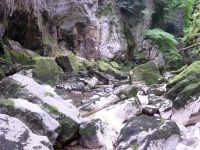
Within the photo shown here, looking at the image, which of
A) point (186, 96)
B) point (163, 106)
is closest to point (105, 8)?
point (163, 106)

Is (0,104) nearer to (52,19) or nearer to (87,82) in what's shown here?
(87,82)

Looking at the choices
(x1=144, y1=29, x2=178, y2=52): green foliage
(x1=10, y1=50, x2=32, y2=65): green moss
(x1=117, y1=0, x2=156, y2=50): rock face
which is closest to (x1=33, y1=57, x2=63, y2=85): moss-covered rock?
(x1=10, y1=50, x2=32, y2=65): green moss

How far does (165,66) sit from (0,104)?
530 inches

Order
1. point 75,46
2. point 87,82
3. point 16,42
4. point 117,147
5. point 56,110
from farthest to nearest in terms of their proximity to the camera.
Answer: point 75,46
point 16,42
point 87,82
point 56,110
point 117,147

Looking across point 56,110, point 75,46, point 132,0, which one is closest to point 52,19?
point 75,46

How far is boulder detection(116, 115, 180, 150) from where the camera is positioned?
352cm

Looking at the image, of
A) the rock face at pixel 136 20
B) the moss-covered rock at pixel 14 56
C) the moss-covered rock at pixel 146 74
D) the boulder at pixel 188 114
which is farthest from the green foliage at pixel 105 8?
the boulder at pixel 188 114

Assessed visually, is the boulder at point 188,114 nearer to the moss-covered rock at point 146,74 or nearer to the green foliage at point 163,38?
the moss-covered rock at point 146,74

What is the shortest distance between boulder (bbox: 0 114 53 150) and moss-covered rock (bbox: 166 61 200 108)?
218cm

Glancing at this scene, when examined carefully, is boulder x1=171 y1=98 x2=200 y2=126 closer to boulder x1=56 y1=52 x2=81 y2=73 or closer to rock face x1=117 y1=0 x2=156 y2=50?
boulder x1=56 y1=52 x2=81 y2=73

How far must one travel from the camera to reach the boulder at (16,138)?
3.07 meters

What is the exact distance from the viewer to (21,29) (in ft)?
39.2

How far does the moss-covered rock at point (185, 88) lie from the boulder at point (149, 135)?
0.97 metres

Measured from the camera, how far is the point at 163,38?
1789cm
